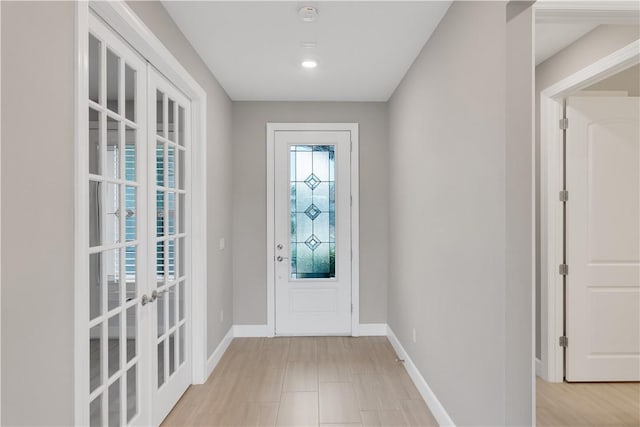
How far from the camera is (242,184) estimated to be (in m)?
4.29

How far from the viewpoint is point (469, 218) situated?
2041 mm

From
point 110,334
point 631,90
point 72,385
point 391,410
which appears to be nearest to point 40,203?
point 72,385

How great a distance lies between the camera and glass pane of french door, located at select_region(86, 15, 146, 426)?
171 centimetres

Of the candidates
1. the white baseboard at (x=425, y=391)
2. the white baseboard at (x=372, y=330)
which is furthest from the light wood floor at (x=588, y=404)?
the white baseboard at (x=372, y=330)

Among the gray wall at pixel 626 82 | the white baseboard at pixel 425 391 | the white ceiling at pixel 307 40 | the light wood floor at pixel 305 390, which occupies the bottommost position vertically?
the light wood floor at pixel 305 390

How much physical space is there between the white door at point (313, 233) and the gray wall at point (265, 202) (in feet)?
0.55

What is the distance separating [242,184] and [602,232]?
3355 mm

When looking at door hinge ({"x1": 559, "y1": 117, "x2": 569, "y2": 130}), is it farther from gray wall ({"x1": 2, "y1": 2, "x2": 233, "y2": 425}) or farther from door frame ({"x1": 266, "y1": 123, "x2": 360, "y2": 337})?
gray wall ({"x1": 2, "y1": 2, "x2": 233, "y2": 425})

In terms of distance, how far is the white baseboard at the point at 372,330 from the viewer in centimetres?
430

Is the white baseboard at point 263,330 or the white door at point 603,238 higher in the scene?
the white door at point 603,238

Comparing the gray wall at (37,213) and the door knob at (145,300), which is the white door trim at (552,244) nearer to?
the door knob at (145,300)

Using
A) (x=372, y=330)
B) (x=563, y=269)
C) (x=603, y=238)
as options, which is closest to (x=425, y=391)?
(x=563, y=269)

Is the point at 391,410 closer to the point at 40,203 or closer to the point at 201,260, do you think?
the point at 201,260

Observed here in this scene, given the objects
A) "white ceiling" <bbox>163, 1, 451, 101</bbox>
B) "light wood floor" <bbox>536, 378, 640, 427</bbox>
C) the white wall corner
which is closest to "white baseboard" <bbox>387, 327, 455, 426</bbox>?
"light wood floor" <bbox>536, 378, 640, 427</bbox>
